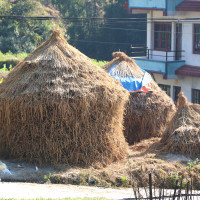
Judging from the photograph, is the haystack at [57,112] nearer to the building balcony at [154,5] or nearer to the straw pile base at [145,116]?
the straw pile base at [145,116]

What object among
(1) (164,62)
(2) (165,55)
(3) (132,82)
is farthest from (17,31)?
(3) (132,82)

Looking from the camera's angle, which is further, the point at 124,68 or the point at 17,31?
the point at 17,31

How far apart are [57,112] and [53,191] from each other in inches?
84.7

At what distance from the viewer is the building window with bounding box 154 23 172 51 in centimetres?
2586

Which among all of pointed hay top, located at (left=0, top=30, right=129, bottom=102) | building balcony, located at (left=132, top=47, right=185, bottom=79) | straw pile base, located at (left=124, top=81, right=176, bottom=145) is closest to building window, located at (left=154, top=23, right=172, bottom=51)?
building balcony, located at (left=132, top=47, right=185, bottom=79)

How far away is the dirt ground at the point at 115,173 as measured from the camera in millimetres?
10133

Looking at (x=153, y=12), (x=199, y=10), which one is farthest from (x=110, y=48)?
(x=199, y=10)

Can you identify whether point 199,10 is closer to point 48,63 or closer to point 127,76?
point 127,76

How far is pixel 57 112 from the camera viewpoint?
10.6 metres

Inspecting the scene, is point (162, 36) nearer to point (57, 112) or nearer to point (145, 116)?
point (145, 116)

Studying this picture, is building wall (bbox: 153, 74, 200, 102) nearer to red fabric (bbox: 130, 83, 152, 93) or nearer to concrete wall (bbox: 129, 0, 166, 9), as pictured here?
concrete wall (bbox: 129, 0, 166, 9)

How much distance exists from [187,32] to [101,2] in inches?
1293

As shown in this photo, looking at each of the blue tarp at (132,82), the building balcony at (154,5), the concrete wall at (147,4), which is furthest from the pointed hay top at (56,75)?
the concrete wall at (147,4)

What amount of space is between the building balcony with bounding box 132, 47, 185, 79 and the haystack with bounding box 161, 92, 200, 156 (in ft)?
37.5
